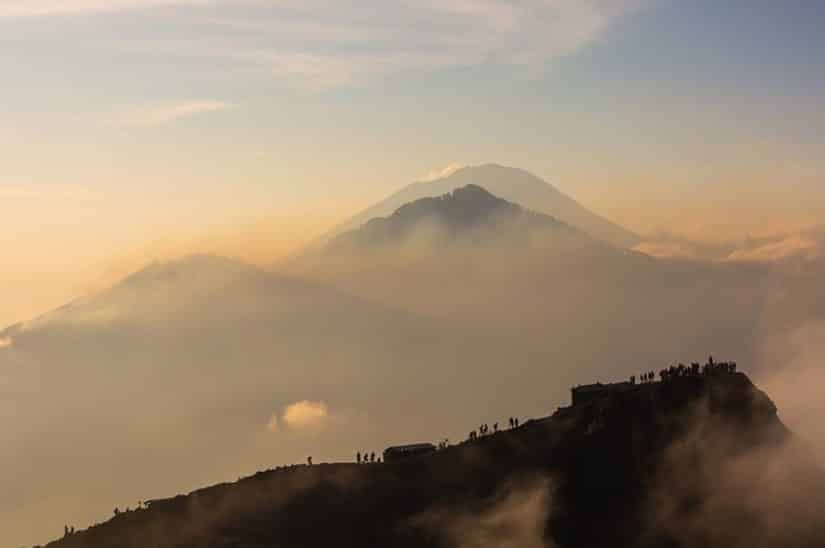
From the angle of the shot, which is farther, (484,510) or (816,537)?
(484,510)

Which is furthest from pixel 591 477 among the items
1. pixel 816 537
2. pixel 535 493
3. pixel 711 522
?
Result: pixel 816 537

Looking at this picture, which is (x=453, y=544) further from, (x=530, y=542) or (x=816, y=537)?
(x=816, y=537)

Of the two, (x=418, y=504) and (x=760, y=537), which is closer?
(x=760, y=537)

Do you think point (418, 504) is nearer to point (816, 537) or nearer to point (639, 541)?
point (639, 541)

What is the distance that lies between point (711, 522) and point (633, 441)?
21.8m

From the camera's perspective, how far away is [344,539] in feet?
628

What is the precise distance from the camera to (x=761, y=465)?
198 meters

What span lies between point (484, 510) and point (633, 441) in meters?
30.5

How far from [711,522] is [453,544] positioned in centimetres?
4347

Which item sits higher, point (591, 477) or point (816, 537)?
point (591, 477)

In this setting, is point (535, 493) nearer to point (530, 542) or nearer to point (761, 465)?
point (530, 542)

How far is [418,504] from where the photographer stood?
19788cm

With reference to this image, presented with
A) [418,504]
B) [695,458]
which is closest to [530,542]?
[418,504]

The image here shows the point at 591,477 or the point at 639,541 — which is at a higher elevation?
the point at 591,477
